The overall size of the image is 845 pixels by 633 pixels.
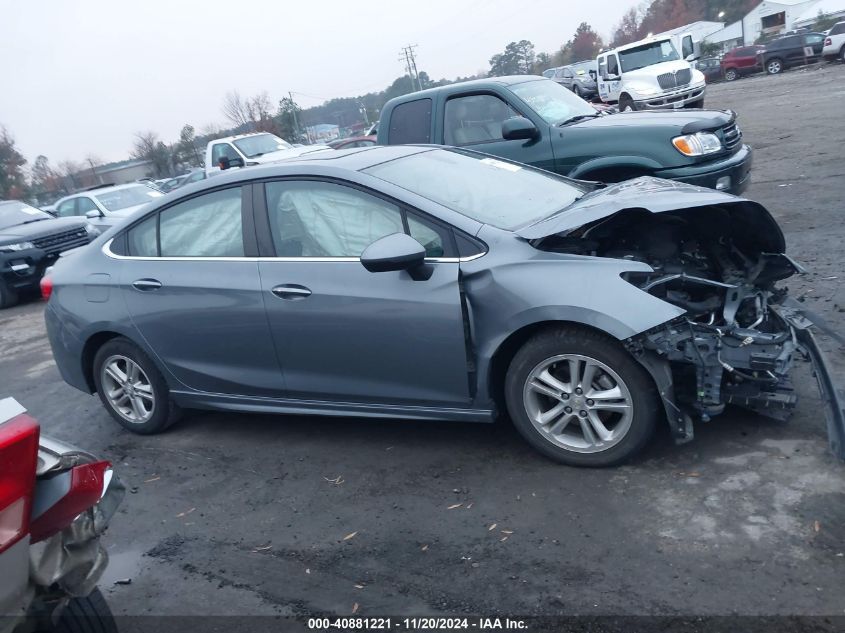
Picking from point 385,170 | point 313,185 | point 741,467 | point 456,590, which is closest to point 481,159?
point 385,170

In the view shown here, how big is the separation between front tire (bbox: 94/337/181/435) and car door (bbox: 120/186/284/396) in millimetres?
223

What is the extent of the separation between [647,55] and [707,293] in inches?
904

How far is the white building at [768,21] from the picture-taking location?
6319 centimetres

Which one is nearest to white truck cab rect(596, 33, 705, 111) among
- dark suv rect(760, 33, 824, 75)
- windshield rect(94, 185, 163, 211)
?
windshield rect(94, 185, 163, 211)

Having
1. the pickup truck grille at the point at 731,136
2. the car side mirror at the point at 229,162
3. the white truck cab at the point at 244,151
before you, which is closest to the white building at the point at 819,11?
the white truck cab at the point at 244,151

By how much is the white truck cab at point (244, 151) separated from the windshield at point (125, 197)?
2.28m

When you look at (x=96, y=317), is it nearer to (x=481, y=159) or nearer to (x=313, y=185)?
(x=313, y=185)

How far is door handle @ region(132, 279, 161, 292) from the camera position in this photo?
4.92 m

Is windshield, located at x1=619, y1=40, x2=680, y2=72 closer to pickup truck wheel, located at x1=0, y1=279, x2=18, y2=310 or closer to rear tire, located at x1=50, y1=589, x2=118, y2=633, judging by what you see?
pickup truck wheel, located at x1=0, y1=279, x2=18, y2=310

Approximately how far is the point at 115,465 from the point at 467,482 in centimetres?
250

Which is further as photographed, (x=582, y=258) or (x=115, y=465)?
(x=115, y=465)

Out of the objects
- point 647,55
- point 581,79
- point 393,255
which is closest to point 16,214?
point 393,255

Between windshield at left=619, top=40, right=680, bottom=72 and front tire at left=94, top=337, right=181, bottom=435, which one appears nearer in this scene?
front tire at left=94, top=337, right=181, bottom=435

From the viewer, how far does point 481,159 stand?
5.19 meters
